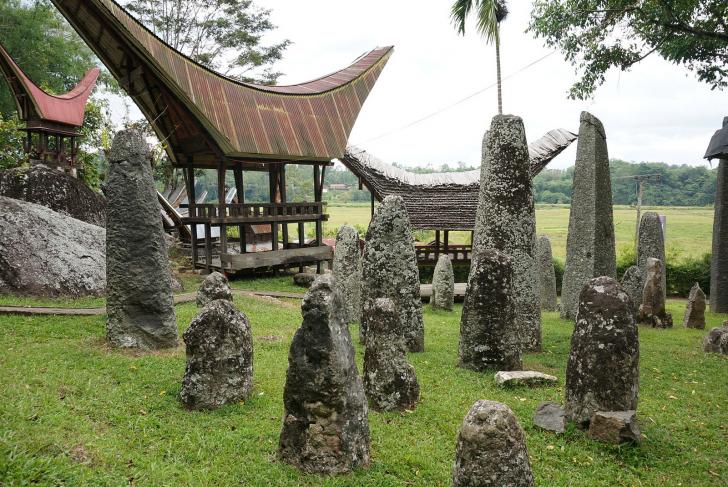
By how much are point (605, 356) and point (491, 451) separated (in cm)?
258

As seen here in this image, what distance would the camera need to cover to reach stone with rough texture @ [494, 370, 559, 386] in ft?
24.1

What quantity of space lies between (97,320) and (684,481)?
30.0 feet

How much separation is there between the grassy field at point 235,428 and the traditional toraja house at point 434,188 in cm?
1293

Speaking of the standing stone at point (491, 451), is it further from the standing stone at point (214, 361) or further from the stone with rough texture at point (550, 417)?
the standing stone at point (214, 361)

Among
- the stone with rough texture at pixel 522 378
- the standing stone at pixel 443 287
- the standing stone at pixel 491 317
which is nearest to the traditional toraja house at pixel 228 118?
the standing stone at pixel 443 287

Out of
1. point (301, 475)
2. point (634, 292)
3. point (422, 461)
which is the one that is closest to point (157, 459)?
point (301, 475)

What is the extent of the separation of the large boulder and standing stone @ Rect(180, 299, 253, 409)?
10603 millimetres

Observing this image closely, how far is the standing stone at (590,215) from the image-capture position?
1287 centimetres

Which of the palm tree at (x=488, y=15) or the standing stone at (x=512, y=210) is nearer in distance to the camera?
the standing stone at (x=512, y=210)

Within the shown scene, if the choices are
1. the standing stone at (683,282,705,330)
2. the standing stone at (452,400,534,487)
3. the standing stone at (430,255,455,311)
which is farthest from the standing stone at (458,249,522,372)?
the standing stone at (683,282,705,330)

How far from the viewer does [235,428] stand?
5.59m

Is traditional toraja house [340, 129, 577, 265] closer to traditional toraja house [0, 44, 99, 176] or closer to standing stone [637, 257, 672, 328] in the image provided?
standing stone [637, 257, 672, 328]

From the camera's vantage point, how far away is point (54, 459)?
14.3 ft

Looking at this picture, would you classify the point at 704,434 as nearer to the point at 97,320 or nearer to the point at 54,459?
the point at 54,459
